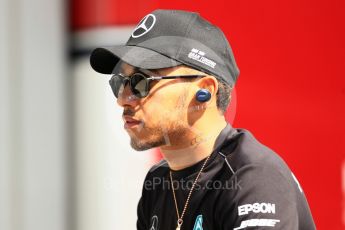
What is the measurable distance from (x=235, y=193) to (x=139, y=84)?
1.27 feet

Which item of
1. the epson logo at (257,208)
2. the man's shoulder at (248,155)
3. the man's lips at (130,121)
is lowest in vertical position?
the epson logo at (257,208)

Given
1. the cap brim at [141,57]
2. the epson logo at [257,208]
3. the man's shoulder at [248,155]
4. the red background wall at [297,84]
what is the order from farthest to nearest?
the red background wall at [297,84] → the cap brim at [141,57] → the man's shoulder at [248,155] → the epson logo at [257,208]

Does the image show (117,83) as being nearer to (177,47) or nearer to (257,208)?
(177,47)

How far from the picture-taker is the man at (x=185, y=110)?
1.48 metres

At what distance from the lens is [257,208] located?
131 cm

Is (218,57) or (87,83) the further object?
(87,83)

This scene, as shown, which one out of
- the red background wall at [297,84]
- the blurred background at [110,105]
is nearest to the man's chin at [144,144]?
the blurred background at [110,105]

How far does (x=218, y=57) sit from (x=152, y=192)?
45cm

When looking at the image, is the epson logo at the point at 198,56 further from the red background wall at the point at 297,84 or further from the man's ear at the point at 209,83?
the red background wall at the point at 297,84

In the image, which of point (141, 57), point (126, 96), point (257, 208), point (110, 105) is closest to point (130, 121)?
point (126, 96)

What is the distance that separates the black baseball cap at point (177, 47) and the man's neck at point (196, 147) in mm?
139

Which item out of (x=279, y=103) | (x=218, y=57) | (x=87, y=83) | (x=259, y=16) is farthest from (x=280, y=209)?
(x=87, y=83)

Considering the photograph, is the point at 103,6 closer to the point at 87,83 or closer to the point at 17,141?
the point at 87,83

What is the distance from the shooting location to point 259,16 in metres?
2.01
